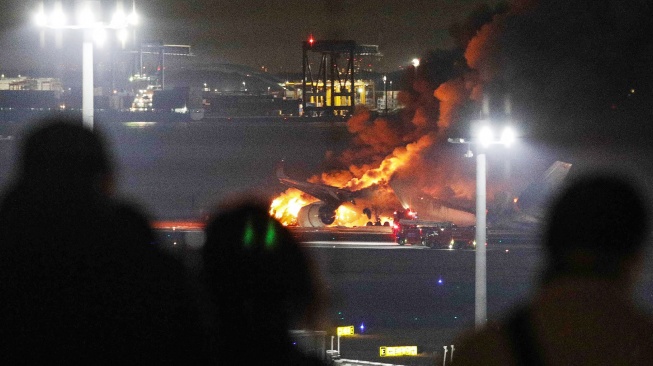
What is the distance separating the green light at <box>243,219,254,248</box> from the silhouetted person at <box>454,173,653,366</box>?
671 millimetres

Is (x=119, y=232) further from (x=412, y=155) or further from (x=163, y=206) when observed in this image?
(x=163, y=206)

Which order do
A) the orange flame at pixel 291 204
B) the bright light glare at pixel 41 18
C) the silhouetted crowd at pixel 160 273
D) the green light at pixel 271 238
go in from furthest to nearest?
the orange flame at pixel 291 204
the bright light glare at pixel 41 18
the green light at pixel 271 238
the silhouetted crowd at pixel 160 273

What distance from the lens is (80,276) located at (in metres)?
2.45

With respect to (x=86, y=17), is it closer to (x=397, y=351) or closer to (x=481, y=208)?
(x=397, y=351)

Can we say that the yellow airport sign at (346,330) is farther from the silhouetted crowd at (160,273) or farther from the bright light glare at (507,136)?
the silhouetted crowd at (160,273)

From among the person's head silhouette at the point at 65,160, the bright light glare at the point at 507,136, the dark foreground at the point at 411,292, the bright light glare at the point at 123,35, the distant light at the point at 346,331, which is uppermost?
the bright light glare at the point at 123,35

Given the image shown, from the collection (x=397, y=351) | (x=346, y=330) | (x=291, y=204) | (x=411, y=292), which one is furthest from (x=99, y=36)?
(x=291, y=204)

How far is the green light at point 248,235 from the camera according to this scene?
249 centimetres

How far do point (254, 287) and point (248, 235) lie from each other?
146mm

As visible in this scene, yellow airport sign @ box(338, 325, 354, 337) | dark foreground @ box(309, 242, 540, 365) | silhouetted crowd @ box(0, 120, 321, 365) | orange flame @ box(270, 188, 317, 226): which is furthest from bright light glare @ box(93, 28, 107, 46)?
orange flame @ box(270, 188, 317, 226)

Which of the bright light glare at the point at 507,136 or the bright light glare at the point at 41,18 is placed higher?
the bright light glare at the point at 41,18

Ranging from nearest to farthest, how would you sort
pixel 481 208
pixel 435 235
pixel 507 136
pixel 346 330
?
pixel 346 330, pixel 481 208, pixel 507 136, pixel 435 235

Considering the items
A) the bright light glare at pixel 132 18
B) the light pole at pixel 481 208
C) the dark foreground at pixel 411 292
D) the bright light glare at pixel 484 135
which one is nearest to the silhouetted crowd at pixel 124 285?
the dark foreground at pixel 411 292

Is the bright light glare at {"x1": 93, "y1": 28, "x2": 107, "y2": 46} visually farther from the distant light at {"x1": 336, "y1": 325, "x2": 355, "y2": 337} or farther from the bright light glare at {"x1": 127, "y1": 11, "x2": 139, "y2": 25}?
the distant light at {"x1": 336, "y1": 325, "x2": 355, "y2": 337}
